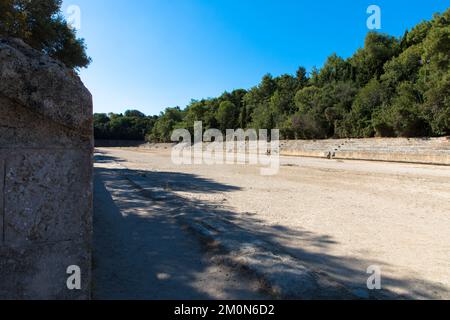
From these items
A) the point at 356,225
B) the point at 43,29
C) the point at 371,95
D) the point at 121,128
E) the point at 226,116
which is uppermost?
the point at 226,116

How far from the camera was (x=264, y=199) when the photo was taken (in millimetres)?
9352

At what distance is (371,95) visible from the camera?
4134cm

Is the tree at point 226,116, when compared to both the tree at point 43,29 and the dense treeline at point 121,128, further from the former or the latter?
the tree at point 43,29

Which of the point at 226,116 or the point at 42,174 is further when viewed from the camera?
the point at 226,116

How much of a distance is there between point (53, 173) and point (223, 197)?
7.62 metres

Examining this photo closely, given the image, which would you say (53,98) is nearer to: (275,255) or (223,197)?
(275,255)

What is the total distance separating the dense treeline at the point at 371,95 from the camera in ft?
98.5

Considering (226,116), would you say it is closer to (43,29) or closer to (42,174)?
(43,29)

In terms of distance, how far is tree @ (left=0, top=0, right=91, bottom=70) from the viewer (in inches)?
437

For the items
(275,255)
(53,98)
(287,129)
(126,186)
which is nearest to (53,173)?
(53,98)

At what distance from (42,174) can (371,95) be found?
4525cm

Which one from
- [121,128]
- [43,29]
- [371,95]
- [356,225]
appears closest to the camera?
[356,225]

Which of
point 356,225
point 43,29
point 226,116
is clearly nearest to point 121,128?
point 226,116

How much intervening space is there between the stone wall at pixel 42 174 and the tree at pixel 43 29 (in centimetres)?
886
